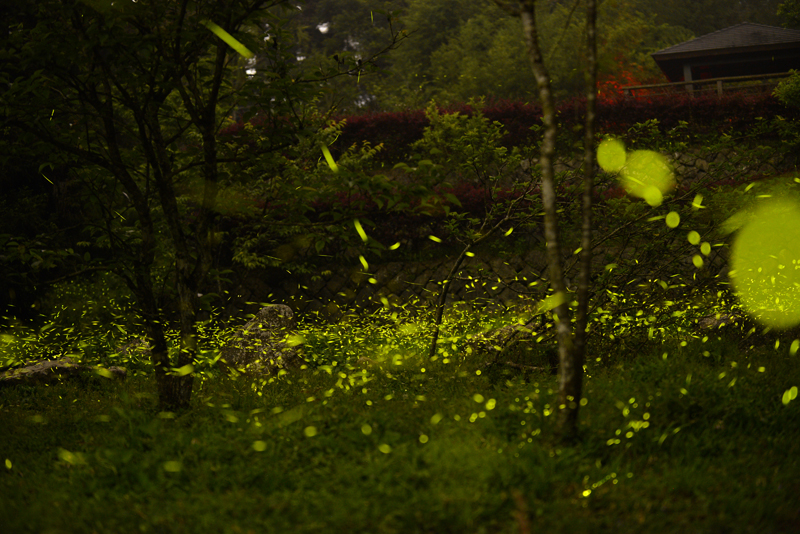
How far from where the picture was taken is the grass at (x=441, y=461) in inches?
105

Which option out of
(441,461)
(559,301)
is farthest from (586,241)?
(441,461)

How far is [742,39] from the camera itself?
19.2 m

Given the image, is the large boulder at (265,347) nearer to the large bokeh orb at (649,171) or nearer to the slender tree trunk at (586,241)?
the slender tree trunk at (586,241)

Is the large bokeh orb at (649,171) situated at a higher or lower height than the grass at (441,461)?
higher

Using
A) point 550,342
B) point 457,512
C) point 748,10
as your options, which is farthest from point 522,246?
point 748,10

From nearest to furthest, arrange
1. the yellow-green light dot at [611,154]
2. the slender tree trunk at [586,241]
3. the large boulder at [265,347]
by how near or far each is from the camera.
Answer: the slender tree trunk at [586,241]
the yellow-green light dot at [611,154]
the large boulder at [265,347]

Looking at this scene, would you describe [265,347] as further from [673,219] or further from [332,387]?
[673,219]

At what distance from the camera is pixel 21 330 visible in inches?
338

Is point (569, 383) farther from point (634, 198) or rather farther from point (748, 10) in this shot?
point (748, 10)

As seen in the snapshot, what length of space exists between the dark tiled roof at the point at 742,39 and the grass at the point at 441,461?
60.8ft

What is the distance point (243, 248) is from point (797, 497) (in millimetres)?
9679

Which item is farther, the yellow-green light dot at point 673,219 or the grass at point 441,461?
the yellow-green light dot at point 673,219

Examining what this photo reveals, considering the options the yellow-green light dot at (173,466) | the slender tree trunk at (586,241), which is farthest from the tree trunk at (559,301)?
the yellow-green light dot at (173,466)

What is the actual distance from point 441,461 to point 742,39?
22.3 metres
